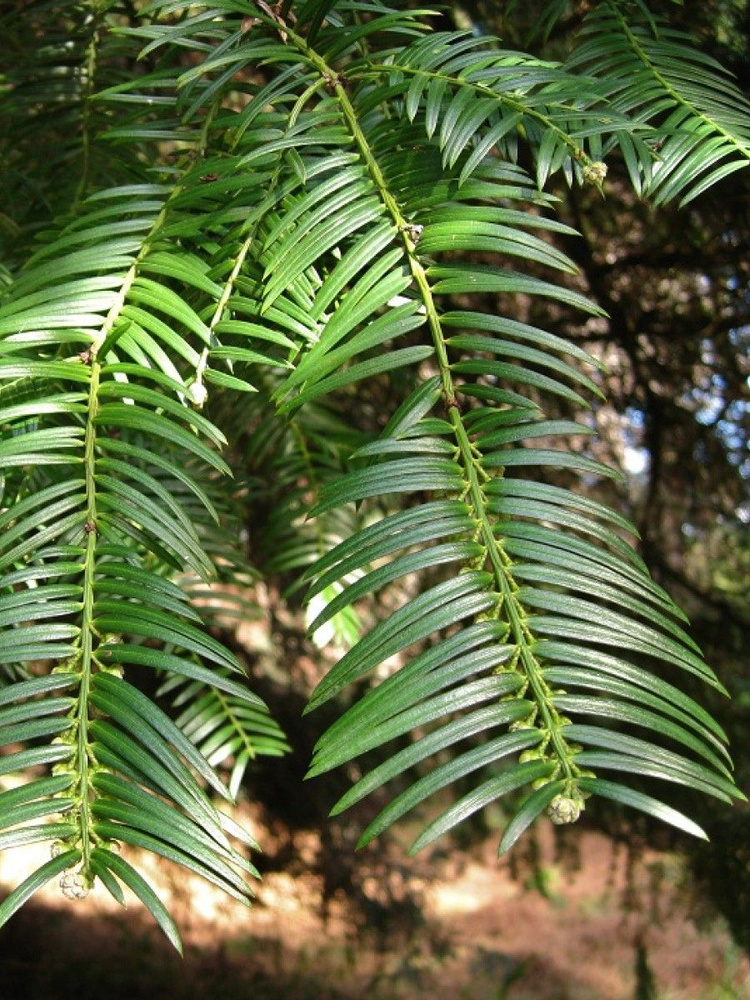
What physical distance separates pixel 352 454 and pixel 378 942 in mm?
2018

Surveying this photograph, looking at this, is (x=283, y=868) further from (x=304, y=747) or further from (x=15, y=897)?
(x=15, y=897)

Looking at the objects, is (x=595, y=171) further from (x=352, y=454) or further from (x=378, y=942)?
(x=378, y=942)

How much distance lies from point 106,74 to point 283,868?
5.37 ft

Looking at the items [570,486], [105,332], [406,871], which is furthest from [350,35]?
[406,871]

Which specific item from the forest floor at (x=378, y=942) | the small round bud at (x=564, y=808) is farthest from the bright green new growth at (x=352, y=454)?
the forest floor at (x=378, y=942)

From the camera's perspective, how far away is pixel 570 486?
5.49 ft

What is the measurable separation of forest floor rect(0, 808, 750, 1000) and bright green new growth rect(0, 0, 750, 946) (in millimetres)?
1361

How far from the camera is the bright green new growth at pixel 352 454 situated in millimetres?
422

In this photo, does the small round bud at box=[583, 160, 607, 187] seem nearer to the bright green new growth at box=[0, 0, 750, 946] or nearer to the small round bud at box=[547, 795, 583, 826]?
the bright green new growth at box=[0, 0, 750, 946]

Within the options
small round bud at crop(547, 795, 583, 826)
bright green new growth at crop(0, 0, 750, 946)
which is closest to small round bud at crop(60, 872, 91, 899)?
bright green new growth at crop(0, 0, 750, 946)

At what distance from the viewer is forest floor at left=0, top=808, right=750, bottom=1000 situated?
84.2 inches

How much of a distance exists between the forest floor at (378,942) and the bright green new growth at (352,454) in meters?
1.36

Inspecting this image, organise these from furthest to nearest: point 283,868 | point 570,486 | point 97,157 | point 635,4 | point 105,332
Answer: point 283,868, point 570,486, point 97,157, point 635,4, point 105,332

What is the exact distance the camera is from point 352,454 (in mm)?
580
